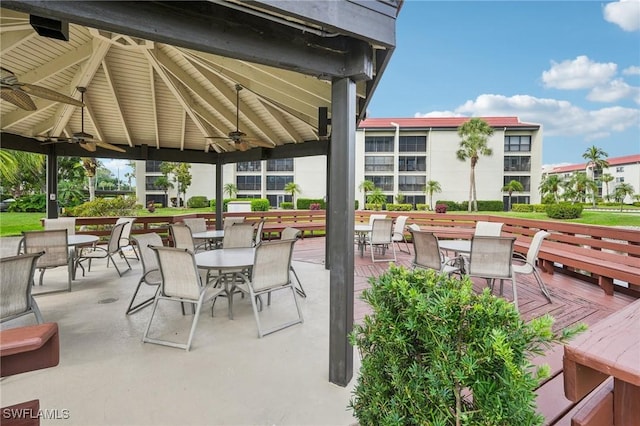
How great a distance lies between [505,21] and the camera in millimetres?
7574

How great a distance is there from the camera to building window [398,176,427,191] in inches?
1073

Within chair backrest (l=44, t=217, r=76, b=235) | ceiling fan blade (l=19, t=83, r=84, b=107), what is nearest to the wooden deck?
ceiling fan blade (l=19, t=83, r=84, b=107)

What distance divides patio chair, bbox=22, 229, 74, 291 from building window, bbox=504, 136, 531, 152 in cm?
3013

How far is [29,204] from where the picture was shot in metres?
18.7

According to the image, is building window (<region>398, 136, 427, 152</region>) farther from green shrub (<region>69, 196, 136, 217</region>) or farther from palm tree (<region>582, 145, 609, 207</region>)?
green shrub (<region>69, 196, 136, 217</region>)

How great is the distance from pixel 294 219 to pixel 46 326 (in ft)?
33.6

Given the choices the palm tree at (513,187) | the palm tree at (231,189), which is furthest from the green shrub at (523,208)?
the palm tree at (231,189)

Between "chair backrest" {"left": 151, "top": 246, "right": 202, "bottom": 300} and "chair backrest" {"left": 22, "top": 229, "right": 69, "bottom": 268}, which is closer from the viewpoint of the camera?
"chair backrest" {"left": 151, "top": 246, "right": 202, "bottom": 300}

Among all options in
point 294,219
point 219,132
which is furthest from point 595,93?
point 219,132

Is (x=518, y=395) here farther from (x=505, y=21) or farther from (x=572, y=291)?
(x=505, y=21)

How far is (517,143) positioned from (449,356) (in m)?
31.0

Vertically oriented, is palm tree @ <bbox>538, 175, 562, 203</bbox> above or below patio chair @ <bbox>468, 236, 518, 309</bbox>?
above

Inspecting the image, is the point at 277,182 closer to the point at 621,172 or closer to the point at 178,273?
the point at 178,273

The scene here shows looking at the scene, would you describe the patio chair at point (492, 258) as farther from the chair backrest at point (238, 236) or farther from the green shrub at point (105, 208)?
the green shrub at point (105, 208)
